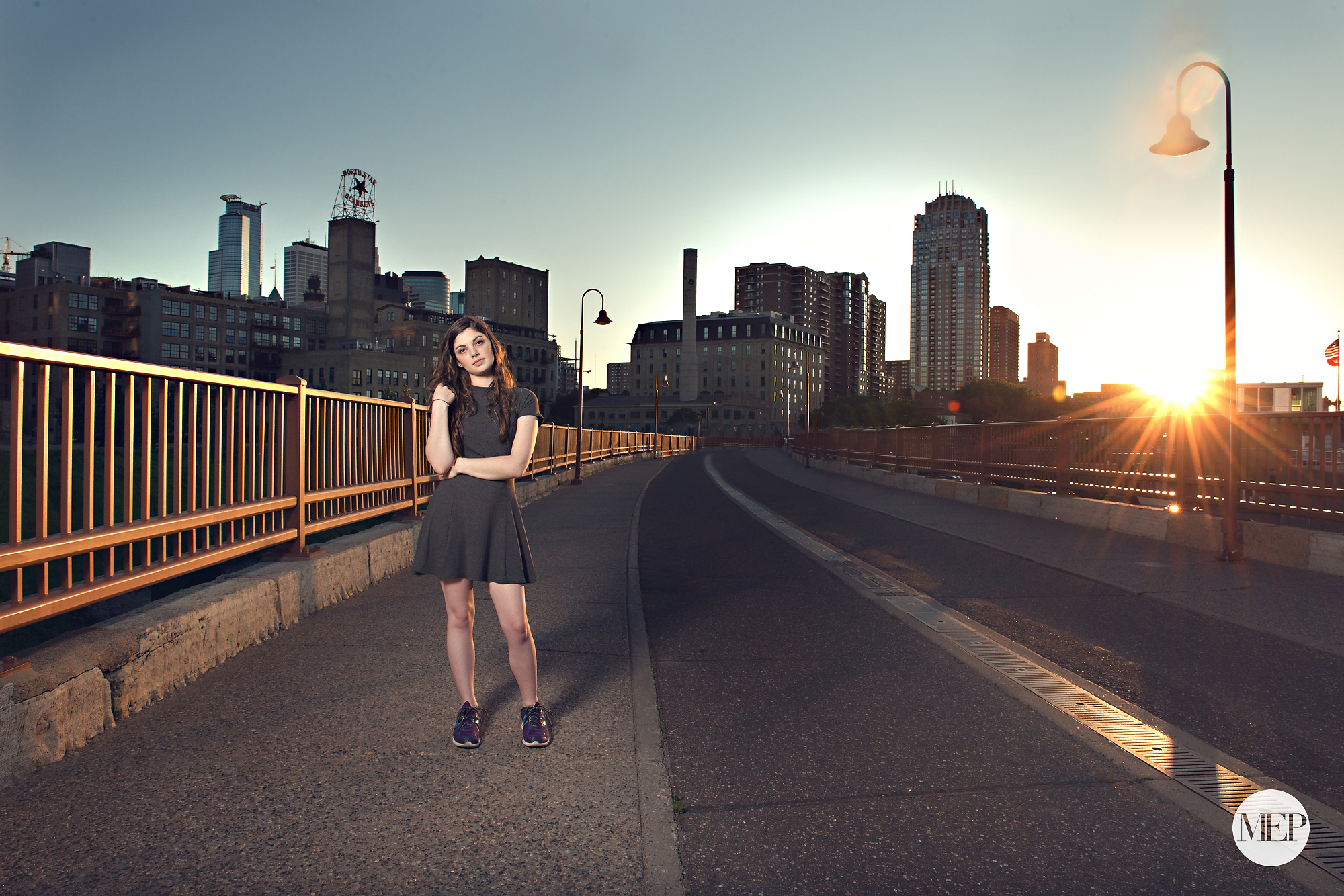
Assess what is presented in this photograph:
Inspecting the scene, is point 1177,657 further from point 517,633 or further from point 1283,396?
point 1283,396

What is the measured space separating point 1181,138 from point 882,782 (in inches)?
450

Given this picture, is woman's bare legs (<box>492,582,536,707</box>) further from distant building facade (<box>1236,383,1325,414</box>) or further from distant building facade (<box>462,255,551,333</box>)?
distant building facade (<box>462,255,551,333</box>)

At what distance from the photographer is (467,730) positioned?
12.0 ft

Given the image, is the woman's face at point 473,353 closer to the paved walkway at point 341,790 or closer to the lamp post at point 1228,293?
the paved walkway at point 341,790

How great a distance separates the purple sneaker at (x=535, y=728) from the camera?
12.1ft

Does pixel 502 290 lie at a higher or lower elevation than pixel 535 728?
higher

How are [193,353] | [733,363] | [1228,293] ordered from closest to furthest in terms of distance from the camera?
[1228,293]
[193,353]
[733,363]

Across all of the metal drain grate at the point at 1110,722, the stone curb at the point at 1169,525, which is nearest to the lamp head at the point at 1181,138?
the stone curb at the point at 1169,525

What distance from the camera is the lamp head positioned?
11.4m

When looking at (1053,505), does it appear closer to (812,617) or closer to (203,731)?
(812,617)

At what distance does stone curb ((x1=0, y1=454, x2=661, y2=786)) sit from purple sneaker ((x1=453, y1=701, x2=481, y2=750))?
155 cm

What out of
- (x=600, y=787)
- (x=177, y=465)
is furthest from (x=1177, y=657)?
(x=177, y=465)

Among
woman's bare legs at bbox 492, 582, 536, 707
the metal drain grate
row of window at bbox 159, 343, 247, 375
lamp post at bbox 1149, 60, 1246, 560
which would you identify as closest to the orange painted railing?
lamp post at bbox 1149, 60, 1246, 560

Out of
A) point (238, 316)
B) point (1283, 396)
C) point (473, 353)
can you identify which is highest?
point (238, 316)
